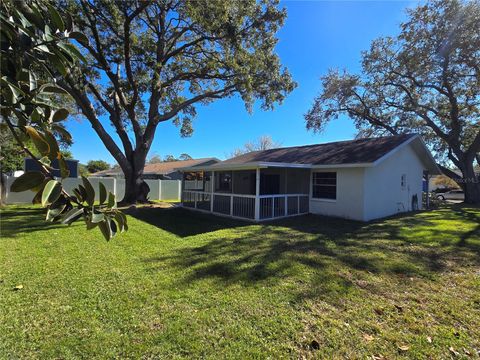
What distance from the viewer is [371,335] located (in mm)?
3383

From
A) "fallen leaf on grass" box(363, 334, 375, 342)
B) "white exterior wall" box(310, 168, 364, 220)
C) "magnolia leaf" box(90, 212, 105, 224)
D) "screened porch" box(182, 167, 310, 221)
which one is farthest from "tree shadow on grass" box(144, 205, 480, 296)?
"magnolia leaf" box(90, 212, 105, 224)

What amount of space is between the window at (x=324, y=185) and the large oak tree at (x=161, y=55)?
20.1 ft

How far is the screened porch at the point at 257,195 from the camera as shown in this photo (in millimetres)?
12297

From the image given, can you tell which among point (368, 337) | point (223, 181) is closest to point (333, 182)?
point (223, 181)

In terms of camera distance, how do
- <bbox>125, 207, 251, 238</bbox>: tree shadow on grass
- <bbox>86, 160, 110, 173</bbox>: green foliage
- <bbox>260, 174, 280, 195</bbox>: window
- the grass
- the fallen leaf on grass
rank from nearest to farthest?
the grass < the fallen leaf on grass < <bbox>125, 207, 251, 238</bbox>: tree shadow on grass < <bbox>260, 174, 280, 195</bbox>: window < <bbox>86, 160, 110, 173</bbox>: green foliage

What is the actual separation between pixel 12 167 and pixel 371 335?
32.3 m

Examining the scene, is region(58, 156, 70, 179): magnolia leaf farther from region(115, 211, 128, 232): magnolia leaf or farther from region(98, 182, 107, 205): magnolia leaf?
region(115, 211, 128, 232): magnolia leaf

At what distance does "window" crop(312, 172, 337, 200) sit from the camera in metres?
13.2

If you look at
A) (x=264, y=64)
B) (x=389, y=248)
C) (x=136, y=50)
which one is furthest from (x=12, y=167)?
(x=389, y=248)

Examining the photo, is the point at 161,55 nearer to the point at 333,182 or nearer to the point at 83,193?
the point at 333,182

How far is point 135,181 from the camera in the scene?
17109mm

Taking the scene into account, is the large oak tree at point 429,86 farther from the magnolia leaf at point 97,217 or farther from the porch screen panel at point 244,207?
the magnolia leaf at point 97,217

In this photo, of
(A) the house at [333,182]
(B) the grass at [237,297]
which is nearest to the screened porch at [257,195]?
(A) the house at [333,182]

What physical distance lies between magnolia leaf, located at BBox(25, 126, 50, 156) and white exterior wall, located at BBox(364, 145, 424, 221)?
1246 centimetres
